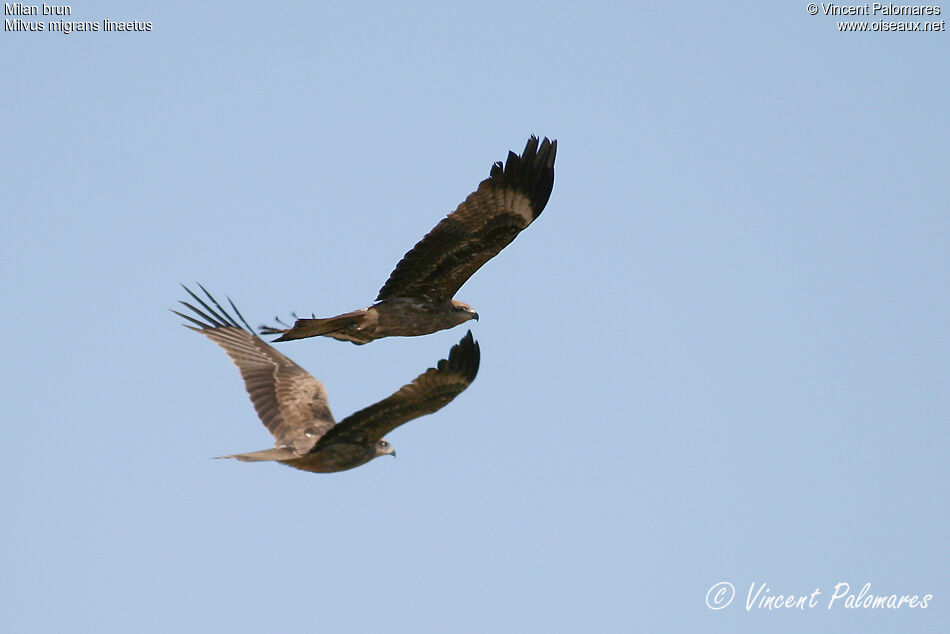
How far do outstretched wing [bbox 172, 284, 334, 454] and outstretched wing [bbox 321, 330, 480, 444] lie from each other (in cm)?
105

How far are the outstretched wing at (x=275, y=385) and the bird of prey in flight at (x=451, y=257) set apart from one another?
2.86ft

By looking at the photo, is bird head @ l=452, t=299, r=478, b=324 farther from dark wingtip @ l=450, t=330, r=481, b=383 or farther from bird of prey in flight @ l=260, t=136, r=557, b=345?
dark wingtip @ l=450, t=330, r=481, b=383

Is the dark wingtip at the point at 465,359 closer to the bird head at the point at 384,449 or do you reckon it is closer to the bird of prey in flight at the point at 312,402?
the bird of prey in flight at the point at 312,402

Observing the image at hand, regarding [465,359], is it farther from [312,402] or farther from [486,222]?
[312,402]

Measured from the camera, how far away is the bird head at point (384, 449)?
34.6 ft

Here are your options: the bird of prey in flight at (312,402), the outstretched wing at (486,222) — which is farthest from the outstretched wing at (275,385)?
the outstretched wing at (486,222)

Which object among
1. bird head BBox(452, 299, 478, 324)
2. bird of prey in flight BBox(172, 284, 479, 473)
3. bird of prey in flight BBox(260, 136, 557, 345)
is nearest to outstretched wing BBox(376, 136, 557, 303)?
bird of prey in flight BBox(260, 136, 557, 345)

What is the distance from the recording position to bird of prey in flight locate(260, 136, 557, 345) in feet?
36.9

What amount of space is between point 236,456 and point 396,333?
216cm

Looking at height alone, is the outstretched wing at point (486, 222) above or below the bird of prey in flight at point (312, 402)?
above

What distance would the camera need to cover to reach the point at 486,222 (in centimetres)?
1134

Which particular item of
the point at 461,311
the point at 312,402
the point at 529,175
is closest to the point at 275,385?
the point at 312,402

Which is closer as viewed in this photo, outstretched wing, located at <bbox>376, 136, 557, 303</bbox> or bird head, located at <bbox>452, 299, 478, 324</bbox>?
outstretched wing, located at <bbox>376, 136, 557, 303</bbox>

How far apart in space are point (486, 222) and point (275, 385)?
267 centimetres
